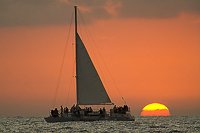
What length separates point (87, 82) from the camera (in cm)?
9006

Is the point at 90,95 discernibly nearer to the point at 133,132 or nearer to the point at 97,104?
the point at 97,104

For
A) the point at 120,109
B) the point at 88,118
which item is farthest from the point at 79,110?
the point at 120,109

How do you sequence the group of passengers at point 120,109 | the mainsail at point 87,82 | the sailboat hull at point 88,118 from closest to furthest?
the sailboat hull at point 88,118 < the mainsail at point 87,82 < the group of passengers at point 120,109

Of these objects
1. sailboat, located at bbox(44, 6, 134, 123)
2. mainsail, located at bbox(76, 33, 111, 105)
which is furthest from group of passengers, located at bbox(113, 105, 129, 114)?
mainsail, located at bbox(76, 33, 111, 105)

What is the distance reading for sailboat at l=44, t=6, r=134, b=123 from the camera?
8844 centimetres

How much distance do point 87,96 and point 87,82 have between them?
190 cm

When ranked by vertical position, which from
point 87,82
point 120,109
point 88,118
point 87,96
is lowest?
point 88,118

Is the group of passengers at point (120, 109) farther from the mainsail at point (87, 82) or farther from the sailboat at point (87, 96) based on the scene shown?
the mainsail at point (87, 82)

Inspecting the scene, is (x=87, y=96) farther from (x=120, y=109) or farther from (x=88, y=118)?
(x=120, y=109)

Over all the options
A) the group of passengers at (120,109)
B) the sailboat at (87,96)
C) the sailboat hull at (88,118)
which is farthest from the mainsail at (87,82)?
the sailboat hull at (88,118)

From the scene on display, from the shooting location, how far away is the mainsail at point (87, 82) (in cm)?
8906

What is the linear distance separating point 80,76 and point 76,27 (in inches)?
275

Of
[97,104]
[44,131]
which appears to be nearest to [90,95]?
[97,104]

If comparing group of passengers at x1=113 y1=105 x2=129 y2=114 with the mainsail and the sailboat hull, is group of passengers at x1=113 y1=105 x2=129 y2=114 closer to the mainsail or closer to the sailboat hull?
the sailboat hull
